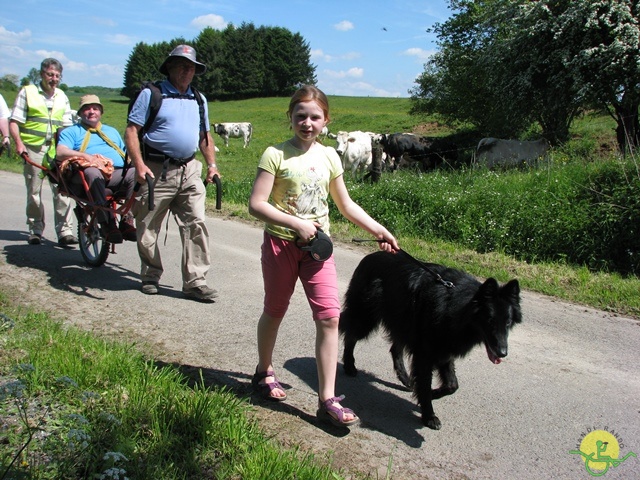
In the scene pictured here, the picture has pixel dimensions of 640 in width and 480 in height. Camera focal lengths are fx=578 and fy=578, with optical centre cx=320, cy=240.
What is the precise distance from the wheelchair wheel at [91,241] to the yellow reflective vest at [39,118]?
150 cm

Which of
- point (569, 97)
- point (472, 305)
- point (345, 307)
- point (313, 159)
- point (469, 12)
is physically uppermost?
point (469, 12)

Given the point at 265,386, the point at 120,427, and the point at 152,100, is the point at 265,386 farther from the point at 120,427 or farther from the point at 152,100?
the point at 152,100

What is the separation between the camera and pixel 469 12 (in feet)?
71.6

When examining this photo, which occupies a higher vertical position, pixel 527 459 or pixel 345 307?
pixel 345 307

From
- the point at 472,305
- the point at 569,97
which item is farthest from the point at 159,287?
the point at 569,97

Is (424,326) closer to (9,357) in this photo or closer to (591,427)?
(591,427)

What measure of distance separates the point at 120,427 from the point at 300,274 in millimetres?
1360

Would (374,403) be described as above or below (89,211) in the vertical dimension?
below

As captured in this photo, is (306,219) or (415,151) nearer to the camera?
(306,219)

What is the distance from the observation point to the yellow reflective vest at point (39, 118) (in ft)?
25.7

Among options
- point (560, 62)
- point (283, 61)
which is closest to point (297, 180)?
point (560, 62)

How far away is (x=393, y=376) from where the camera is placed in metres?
4.57

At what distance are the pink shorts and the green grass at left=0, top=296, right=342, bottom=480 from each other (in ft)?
2.52

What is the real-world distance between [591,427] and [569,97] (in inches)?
491
